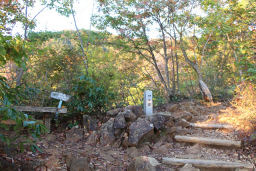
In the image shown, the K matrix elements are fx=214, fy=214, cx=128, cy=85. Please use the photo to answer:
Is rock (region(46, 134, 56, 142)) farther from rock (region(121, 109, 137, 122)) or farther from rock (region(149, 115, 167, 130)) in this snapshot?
rock (region(149, 115, 167, 130))

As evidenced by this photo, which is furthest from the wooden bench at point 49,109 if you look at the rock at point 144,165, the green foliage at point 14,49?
the green foliage at point 14,49

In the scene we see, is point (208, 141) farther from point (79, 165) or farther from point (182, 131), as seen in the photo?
point (79, 165)

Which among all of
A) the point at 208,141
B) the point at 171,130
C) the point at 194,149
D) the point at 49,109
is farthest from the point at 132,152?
the point at 49,109

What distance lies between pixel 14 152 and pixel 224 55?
25.3 ft

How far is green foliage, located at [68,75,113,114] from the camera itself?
4488 millimetres

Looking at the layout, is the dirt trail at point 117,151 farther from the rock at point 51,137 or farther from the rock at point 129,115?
the rock at point 129,115

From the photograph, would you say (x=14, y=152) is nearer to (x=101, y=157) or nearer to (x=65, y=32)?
(x=101, y=157)

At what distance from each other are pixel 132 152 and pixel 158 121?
84 cm

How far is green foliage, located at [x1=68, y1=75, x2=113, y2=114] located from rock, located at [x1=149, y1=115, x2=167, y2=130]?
1132 mm

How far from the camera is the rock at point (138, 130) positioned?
12.4ft

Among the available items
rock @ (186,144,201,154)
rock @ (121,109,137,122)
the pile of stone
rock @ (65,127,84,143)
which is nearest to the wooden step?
the pile of stone

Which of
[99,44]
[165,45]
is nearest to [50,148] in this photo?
[99,44]

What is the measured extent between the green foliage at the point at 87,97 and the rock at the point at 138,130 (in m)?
1.02

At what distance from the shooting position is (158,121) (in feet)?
13.6
